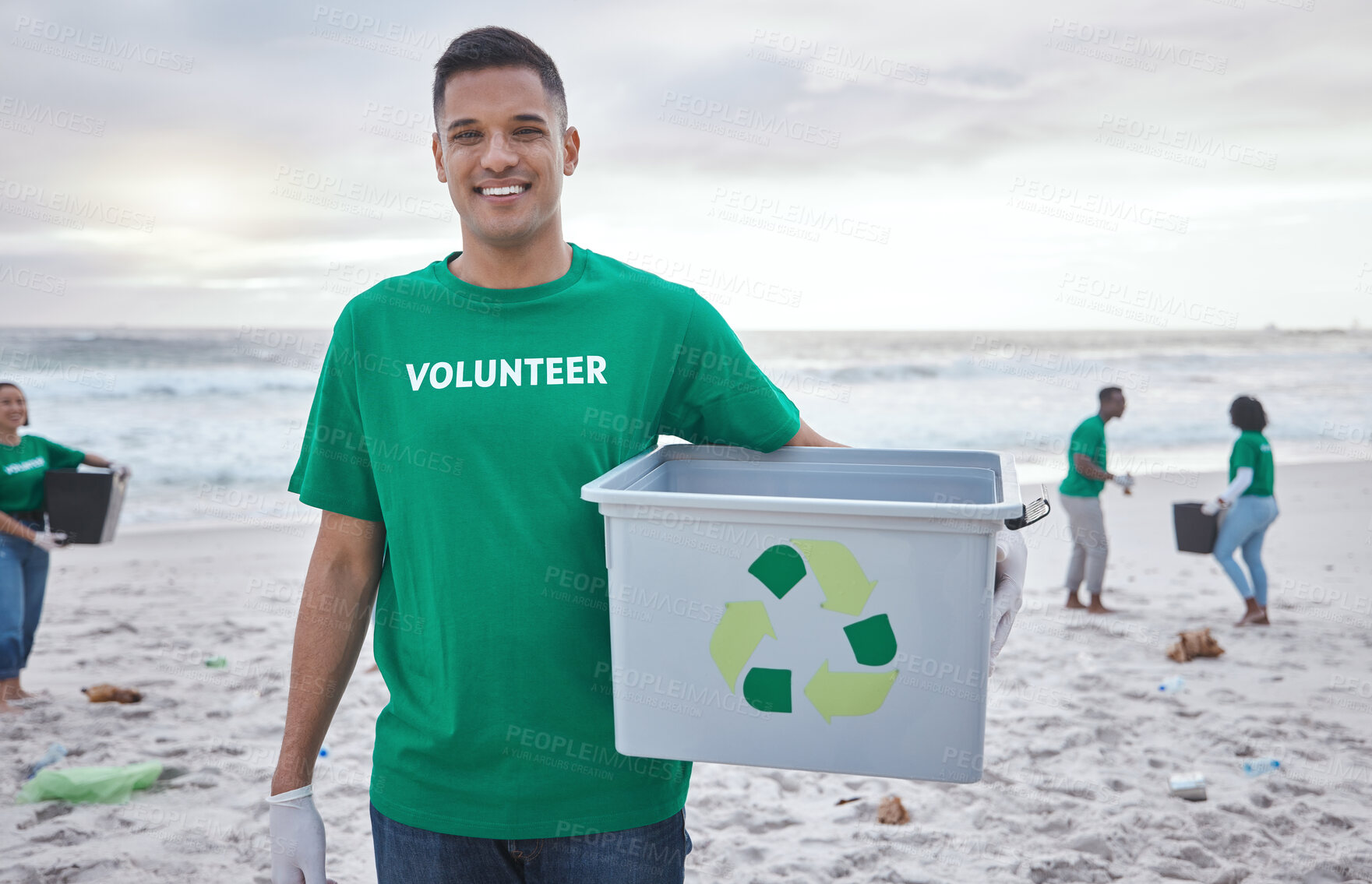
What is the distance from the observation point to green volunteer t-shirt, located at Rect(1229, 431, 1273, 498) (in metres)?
6.02

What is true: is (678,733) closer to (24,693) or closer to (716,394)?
(716,394)

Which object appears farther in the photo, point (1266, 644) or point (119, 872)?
point (1266, 644)

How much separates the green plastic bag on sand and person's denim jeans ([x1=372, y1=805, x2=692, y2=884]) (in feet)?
9.73

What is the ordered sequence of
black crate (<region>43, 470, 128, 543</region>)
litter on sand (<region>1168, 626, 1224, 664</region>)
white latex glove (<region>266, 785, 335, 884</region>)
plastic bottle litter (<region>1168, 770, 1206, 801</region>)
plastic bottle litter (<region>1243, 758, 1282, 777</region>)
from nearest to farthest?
white latex glove (<region>266, 785, 335, 884</region>) < plastic bottle litter (<region>1168, 770, 1206, 801</region>) < plastic bottle litter (<region>1243, 758, 1282, 777</region>) < black crate (<region>43, 470, 128, 543</region>) < litter on sand (<region>1168, 626, 1224, 664</region>)

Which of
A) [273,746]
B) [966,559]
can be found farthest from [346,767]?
[966,559]

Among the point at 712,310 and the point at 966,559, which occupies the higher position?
the point at 712,310

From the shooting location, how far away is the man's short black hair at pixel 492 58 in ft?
4.78

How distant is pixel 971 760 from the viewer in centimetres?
119

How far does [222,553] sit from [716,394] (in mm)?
7669

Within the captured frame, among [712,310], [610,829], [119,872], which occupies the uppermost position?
[712,310]

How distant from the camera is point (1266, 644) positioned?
18.2 feet

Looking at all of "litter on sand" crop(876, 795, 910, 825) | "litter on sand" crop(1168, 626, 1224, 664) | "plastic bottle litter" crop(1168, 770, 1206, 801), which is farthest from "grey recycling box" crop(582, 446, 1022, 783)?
"litter on sand" crop(1168, 626, 1224, 664)

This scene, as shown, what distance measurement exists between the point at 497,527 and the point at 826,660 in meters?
0.53

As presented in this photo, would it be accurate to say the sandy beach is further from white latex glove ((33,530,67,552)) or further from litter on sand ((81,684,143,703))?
white latex glove ((33,530,67,552))
